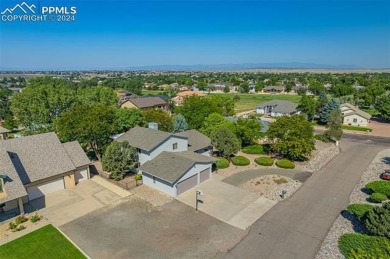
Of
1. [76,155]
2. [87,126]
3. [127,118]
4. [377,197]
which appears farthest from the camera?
[127,118]

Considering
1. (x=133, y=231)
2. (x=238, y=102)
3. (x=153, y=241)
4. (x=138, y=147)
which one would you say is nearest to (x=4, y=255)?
Answer: (x=133, y=231)

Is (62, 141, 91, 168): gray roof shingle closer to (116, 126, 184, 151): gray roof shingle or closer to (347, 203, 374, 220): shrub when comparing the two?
(116, 126, 184, 151): gray roof shingle

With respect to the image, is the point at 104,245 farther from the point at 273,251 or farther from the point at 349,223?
the point at 349,223

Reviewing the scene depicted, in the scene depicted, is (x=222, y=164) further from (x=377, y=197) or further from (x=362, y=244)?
(x=362, y=244)

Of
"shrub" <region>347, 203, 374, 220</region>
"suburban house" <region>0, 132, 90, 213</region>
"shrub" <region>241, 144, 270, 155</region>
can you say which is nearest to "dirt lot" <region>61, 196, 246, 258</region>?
"suburban house" <region>0, 132, 90, 213</region>

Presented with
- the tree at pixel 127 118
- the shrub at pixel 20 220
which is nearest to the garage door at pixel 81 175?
the shrub at pixel 20 220

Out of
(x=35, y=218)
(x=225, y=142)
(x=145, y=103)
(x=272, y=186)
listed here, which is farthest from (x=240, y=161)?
(x=145, y=103)
